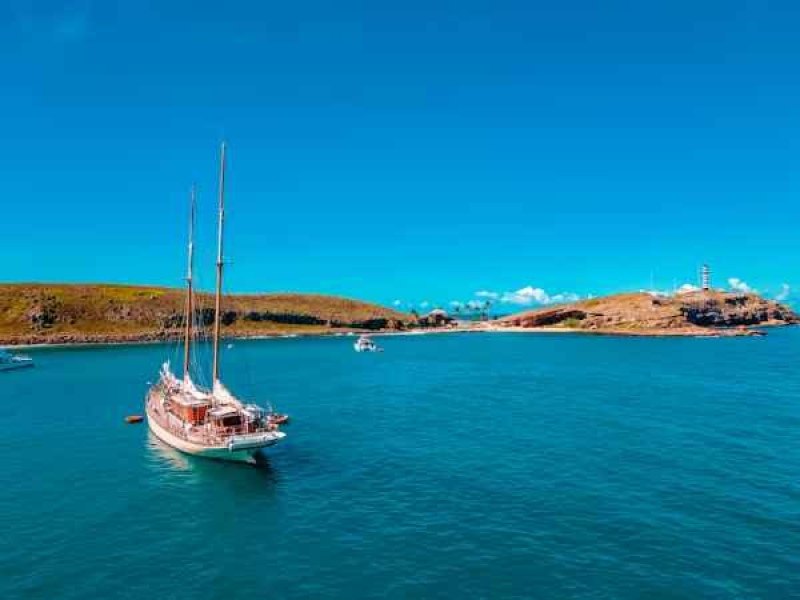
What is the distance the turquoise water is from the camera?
3114 centimetres

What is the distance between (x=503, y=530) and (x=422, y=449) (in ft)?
69.2

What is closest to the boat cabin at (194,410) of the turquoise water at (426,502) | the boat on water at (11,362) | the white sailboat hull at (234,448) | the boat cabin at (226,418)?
the white sailboat hull at (234,448)

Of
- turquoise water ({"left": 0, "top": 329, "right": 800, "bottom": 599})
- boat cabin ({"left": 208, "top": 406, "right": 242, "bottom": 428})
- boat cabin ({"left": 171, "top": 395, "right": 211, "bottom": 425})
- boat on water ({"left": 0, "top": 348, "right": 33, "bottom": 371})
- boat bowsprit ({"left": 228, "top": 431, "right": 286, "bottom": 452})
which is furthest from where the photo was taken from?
boat on water ({"left": 0, "top": 348, "right": 33, "bottom": 371})

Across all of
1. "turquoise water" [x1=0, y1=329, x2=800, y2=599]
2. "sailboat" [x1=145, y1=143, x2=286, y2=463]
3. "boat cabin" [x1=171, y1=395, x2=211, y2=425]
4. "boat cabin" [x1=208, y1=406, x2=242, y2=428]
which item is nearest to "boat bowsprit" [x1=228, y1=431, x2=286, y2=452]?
"sailboat" [x1=145, y1=143, x2=286, y2=463]

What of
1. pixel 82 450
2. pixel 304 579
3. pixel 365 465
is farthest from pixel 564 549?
pixel 82 450

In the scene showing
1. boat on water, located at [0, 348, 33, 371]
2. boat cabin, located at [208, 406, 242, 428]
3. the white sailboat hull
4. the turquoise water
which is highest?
boat on water, located at [0, 348, 33, 371]

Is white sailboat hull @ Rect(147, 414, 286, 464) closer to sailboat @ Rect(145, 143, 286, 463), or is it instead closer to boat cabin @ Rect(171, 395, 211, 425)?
sailboat @ Rect(145, 143, 286, 463)

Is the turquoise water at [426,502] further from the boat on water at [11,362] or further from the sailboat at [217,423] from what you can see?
the boat on water at [11,362]

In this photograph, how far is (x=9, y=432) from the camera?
6831 centimetres

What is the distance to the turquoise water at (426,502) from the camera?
3114cm

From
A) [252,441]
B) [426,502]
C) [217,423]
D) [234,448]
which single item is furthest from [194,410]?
[426,502]

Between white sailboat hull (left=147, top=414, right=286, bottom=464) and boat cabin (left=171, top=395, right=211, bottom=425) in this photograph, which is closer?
white sailboat hull (left=147, top=414, right=286, bottom=464)

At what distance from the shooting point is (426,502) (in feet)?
139

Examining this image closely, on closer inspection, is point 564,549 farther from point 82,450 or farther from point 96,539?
point 82,450
